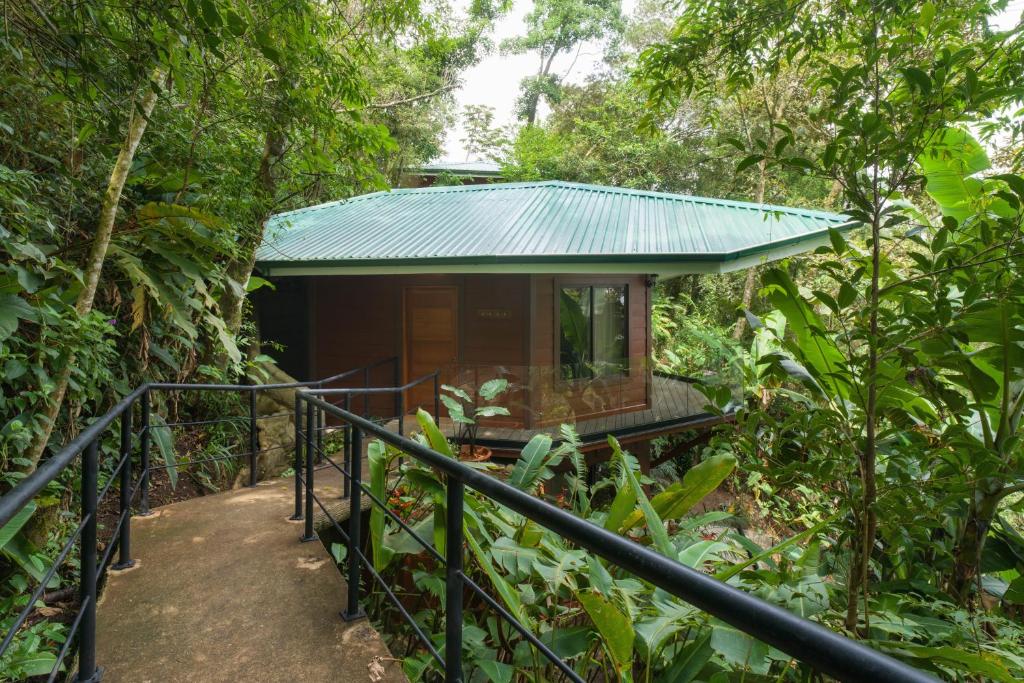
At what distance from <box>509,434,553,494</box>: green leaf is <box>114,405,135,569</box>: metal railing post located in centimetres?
189

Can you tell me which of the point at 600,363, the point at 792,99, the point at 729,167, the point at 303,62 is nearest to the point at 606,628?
the point at 303,62

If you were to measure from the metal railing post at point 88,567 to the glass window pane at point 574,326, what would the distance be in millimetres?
6493

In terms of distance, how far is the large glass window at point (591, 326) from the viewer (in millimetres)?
8070

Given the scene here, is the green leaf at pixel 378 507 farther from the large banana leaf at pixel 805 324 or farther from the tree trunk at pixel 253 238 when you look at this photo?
the tree trunk at pixel 253 238

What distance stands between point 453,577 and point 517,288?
6638mm

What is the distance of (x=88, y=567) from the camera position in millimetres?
1866

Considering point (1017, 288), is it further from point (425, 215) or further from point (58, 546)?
point (425, 215)

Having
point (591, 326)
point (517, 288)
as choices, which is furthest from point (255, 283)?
point (591, 326)

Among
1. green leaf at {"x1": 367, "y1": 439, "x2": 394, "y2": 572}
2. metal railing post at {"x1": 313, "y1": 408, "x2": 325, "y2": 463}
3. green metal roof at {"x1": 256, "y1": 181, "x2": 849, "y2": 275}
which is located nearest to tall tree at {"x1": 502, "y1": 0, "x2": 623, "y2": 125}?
green metal roof at {"x1": 256, "y1": 181, "x2": 849, "y2": 275}

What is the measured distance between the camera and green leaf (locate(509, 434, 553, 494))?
2.85 m

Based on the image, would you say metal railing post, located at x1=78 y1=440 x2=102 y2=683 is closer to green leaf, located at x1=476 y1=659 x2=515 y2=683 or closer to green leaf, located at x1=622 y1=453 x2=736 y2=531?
green leaf, located at x1=476 y1=659 x2=515 y2=683

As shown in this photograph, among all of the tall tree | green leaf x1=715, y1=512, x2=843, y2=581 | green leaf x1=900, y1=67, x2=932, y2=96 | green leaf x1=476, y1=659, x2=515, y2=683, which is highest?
the tall tree

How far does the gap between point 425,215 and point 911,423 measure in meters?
7.94

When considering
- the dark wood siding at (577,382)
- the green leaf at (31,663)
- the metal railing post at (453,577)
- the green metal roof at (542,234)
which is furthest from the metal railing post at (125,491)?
the dark wood siding at (577,382)
